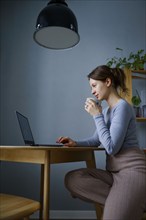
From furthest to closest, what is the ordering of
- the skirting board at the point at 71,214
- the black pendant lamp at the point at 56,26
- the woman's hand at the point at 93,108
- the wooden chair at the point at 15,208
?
the skirting board at the point at 71,214 → the black pendant lamp at the point at 56,26 → the woman's hand at the point at 93,108 → the wooden chair at the point at 15,208

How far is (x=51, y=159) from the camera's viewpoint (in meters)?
1.20

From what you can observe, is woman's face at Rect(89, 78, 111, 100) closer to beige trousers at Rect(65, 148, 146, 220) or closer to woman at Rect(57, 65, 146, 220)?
woman at Rect(57, 65, 146, 220)

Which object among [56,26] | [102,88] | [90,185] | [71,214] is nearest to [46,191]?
[90,185]

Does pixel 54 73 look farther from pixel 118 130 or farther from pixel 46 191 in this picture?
pixel 46 191

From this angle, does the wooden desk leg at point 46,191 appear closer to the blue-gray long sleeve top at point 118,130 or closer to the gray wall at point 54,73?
the blue-gray long sleeve top at point 118,130

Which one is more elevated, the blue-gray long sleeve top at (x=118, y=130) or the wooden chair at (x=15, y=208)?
the blue-gray long sleeve top at (x=118, y=130)

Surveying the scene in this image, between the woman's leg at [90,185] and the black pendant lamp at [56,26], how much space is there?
902 millimetres

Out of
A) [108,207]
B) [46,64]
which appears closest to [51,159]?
[108,207]

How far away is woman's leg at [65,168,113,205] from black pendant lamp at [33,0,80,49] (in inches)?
35.5

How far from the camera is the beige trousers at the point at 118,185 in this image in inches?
45.6

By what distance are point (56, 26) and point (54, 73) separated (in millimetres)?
1016

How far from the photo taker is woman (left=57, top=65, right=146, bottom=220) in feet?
3.84

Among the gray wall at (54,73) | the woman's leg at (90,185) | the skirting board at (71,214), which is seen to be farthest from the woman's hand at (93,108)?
the skirting board at (71,214)

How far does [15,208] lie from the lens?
1.13 m
